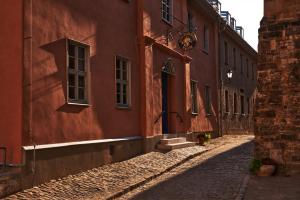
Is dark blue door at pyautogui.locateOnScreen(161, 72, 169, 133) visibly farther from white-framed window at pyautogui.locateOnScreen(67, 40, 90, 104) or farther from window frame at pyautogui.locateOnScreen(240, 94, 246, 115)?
window frame at pyautogui.locateOnScreen(240, 94, 246, 115)

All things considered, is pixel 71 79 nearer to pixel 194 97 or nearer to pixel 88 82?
pixel 88 82

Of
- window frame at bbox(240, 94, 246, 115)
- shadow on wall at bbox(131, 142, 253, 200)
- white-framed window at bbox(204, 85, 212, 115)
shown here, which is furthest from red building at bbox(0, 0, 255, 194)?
window frame at bbox(240, 94, 246, 115)

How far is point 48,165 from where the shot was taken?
8.98 metres

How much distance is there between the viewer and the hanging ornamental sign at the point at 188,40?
653 inches

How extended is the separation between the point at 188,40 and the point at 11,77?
9295mm

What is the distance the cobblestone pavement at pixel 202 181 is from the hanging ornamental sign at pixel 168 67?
3584 mm

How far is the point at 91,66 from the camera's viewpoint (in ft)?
35.6

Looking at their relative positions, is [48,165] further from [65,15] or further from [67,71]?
[65,15]

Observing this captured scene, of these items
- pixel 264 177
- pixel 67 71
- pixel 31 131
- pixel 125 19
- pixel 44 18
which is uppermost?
pixel 125 19

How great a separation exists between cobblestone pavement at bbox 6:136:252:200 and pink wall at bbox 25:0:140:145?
3.08 ft

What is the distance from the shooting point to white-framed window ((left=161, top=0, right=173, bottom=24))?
642 inches

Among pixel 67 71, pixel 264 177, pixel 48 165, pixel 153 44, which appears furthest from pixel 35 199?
pixel 153 44

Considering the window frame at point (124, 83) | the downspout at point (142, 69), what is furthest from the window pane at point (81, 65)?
the downspout at point (142, 69)

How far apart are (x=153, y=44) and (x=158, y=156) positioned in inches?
150
